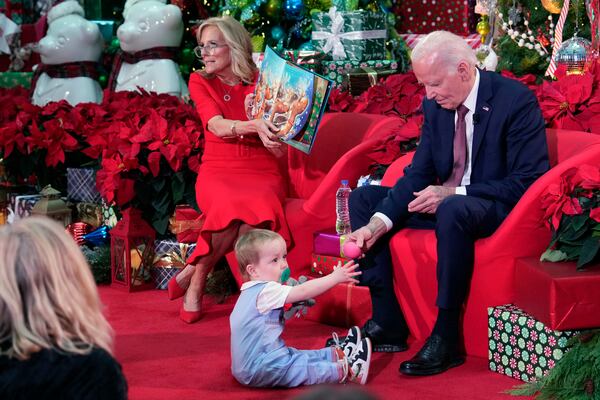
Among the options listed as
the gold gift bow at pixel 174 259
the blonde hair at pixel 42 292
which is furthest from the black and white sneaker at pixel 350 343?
the blonde hair at pixel 42 292

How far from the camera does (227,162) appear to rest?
14.6 ft

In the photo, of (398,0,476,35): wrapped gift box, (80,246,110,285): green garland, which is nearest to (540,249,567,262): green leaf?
(80,246,110,285): green garland

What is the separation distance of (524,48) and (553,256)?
2.39 metres

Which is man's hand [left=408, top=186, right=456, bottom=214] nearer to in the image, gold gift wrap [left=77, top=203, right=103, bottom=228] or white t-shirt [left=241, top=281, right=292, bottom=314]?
white t-shirt [left=241, top=281, right=292, bottom=314]

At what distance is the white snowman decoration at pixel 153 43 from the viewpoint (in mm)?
7480

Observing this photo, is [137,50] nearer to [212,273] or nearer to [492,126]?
[212,273]

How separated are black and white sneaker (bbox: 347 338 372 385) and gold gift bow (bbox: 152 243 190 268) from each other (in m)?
1.69

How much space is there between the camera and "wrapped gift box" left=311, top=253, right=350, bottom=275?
4172mm

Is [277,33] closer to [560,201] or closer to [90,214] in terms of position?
[90,214]

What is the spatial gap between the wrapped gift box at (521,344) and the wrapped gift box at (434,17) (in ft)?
15.5

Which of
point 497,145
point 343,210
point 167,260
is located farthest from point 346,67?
point 497,145

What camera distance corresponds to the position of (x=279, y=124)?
4.21 metres

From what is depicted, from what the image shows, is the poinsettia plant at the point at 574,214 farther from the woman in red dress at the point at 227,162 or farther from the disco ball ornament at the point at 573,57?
the woman in red dress at the point at 227,162

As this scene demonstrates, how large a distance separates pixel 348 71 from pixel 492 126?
2.93m
